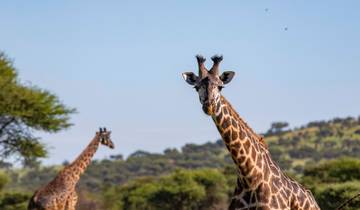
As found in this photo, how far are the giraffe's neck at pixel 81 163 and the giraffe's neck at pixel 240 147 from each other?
9.79 meters

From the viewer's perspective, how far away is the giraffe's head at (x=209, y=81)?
26.9ft

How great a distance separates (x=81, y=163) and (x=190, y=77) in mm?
10471

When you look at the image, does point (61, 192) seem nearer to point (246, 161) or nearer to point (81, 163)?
point (81, 163)

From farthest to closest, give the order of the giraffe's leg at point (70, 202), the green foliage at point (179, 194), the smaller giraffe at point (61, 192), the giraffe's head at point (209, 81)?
1. the green foliage at point (179, 194)
2. the giraffe's leg at point (70, 202)
3. the smaller giraffe at point (61, 192)
4. the giraffe's head at point (209, 81)

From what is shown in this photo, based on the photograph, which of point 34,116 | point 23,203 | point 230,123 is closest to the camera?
point 230,123

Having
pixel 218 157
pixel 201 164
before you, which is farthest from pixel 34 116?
pixel 218 157

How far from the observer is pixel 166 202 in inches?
1697

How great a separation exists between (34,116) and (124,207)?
1475 centimetres

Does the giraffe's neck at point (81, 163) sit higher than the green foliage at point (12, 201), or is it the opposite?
the green foliage at point (12, 201)

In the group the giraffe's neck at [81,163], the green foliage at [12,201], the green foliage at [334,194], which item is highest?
the green foliage at [12,201]

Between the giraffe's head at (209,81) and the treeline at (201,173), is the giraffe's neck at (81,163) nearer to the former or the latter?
the treeline at (201,173)

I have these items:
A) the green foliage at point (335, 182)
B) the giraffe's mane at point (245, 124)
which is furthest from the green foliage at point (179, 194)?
the giraffe's mane at point (245, 124)

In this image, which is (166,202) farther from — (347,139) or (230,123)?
(347,139)

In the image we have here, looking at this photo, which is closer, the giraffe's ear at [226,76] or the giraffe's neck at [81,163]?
the giraffe's ear at [226,76]
